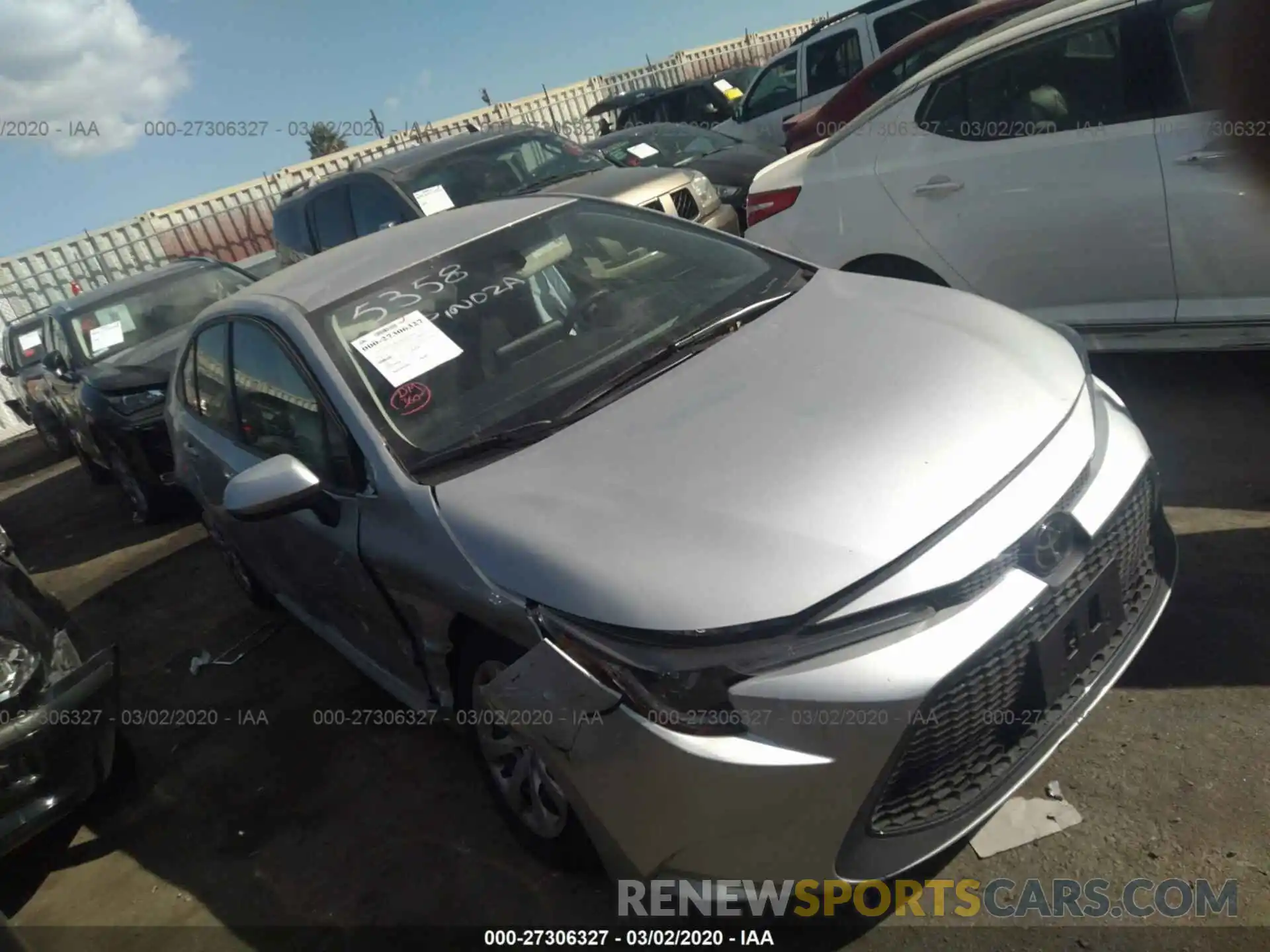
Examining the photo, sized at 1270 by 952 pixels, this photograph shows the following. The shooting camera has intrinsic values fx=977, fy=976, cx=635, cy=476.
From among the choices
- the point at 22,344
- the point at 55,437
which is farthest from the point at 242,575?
the point at 22,344

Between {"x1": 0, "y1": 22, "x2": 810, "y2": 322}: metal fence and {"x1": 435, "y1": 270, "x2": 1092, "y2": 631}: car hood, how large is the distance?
36.0ft

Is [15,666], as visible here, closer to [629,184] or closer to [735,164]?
[629,184]

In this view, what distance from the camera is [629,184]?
22.6ft

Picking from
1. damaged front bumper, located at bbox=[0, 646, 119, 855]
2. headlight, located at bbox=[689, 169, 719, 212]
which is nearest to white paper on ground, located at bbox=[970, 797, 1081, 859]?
damaged front bumper, located at bbox=[0, 646, 119, 855]

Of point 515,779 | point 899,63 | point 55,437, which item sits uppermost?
point 899,63

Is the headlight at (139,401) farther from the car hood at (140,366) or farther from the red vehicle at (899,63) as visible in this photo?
the red vehicle at (899,63)

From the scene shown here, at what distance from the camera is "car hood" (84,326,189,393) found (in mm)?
6574

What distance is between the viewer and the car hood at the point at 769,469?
Result: 2.05m

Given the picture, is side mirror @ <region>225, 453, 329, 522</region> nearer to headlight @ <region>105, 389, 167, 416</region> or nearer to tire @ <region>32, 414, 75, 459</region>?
headlight @ <region>105, 389, 167, 416</region>

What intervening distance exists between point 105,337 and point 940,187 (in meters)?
6.33

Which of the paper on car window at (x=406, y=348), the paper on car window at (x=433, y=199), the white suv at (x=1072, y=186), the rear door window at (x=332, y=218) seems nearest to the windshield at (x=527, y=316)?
the paper on car window at (x=406, y=348)

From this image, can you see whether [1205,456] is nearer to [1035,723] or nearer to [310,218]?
[1035,723]

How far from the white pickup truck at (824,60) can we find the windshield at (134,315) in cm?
643

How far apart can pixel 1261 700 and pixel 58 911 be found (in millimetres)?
3781
